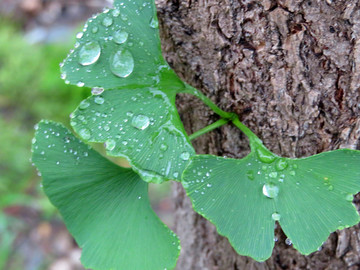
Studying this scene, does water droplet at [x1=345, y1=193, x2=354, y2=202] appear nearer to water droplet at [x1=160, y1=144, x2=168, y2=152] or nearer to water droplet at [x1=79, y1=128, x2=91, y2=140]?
water droplet at [x1=160, y1=144, x2=168, y2=152]

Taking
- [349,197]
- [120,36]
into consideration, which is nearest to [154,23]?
[120,36]

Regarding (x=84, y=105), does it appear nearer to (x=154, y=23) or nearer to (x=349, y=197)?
(x=154, y=23)

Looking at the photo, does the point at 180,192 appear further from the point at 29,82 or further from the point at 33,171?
the point at 29,82

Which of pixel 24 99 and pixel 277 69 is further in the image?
pixel 24 99

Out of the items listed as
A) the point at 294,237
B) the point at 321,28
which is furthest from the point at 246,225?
the point at 321,28

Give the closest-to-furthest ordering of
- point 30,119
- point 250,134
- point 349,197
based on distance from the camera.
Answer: point 349,197 → point 250,134 → point 30,119
